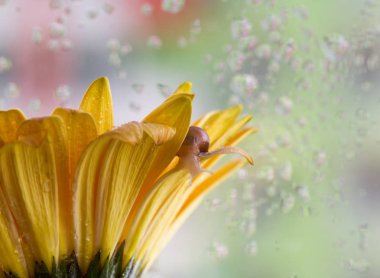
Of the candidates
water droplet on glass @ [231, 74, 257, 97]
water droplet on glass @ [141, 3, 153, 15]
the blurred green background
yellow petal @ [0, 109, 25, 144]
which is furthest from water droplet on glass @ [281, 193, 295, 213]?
yellow petal @ [0, 109, 25, 144]

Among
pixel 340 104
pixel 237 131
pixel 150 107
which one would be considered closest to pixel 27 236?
pixel 237 131

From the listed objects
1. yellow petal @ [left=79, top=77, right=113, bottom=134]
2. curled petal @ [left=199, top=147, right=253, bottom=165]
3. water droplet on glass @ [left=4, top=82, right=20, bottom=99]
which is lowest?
curled petal @ [left=199, top=147, right=253, bottom=165]

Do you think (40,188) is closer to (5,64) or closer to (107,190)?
(107,190)

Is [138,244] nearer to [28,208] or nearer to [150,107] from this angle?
[28,208]

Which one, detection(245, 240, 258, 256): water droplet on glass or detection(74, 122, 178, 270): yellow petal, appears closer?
detection(74, 122, 178, 270): yellow petal

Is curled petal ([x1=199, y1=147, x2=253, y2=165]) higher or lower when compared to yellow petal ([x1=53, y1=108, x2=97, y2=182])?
lower

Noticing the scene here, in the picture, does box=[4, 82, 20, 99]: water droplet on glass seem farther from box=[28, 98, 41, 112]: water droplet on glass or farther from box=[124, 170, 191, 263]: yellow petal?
box=[124, 170, 191, 263]: yellow petal

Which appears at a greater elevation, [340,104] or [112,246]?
[340,104]
